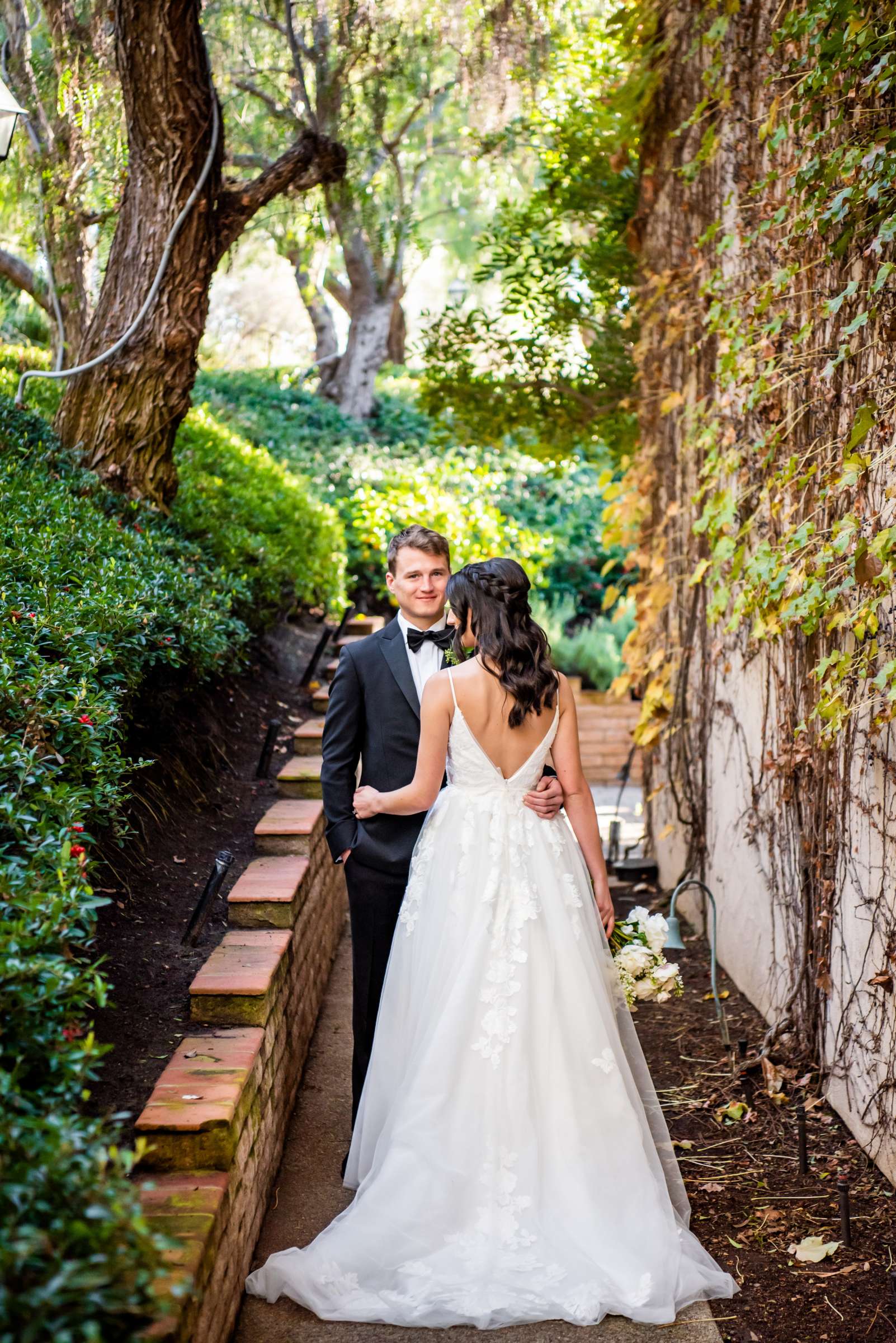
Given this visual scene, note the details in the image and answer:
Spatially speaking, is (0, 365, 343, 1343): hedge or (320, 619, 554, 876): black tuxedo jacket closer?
(0, 365, 343, 1343): hedge

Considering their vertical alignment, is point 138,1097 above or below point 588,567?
below

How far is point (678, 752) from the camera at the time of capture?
6.16 metres

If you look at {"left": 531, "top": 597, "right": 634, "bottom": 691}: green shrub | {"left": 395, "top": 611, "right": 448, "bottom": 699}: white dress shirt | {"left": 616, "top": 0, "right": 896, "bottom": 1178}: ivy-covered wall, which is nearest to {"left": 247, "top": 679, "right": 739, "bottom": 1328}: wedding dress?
{"left": 395, "top": 611, "right": 448, "bottom": 699}: white dress shirt

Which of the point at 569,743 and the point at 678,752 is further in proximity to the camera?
the point at 678,752

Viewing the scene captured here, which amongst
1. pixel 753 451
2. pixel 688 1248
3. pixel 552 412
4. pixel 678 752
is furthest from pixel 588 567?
pixel 688 1248

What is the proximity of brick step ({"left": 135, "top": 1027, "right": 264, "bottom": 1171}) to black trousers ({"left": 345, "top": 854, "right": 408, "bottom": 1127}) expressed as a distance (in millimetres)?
610

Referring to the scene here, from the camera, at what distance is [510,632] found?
3018 mm

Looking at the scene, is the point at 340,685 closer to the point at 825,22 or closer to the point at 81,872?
the point at 81,872

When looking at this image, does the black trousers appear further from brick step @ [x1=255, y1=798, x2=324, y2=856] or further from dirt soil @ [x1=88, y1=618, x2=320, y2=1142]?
brick step @ [x1=255, y1=798, x2=324, y2=856]

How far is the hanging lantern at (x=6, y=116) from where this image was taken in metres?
4.71

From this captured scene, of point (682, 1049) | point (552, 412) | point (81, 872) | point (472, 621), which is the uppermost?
point (552, 412)

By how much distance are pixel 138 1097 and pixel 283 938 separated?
99cm

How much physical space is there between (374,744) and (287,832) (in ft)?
3.49

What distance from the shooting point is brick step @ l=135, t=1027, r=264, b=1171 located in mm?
2471
